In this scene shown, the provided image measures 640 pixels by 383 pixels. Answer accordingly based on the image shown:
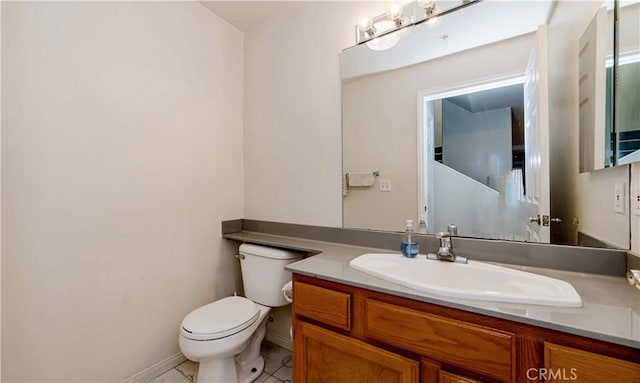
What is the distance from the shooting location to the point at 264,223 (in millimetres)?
1961

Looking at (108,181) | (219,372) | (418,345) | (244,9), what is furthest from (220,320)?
(244,9)

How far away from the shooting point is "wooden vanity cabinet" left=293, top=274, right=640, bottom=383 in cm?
65

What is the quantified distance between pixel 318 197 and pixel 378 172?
43 centimetres

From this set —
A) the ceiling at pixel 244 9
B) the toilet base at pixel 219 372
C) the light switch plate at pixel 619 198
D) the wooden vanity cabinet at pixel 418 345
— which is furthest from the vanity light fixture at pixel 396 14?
the toilet base at pixel 219 372

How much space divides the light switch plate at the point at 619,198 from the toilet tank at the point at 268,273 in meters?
1.42

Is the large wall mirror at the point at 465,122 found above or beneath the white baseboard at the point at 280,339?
above

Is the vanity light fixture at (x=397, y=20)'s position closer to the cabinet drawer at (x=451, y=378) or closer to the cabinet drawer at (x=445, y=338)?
the cabinet drawer at (x=445, y=338)

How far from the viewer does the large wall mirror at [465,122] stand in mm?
1094

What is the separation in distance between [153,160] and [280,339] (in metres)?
1.48

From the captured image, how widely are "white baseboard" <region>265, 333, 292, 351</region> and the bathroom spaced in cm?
45

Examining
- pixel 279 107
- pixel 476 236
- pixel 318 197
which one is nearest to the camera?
pixel 476 236

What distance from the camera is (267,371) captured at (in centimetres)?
165

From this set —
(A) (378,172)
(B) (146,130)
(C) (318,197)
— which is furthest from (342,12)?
(B) (146,130)

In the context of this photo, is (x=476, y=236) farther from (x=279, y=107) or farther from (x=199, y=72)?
(x=199, y=72)
